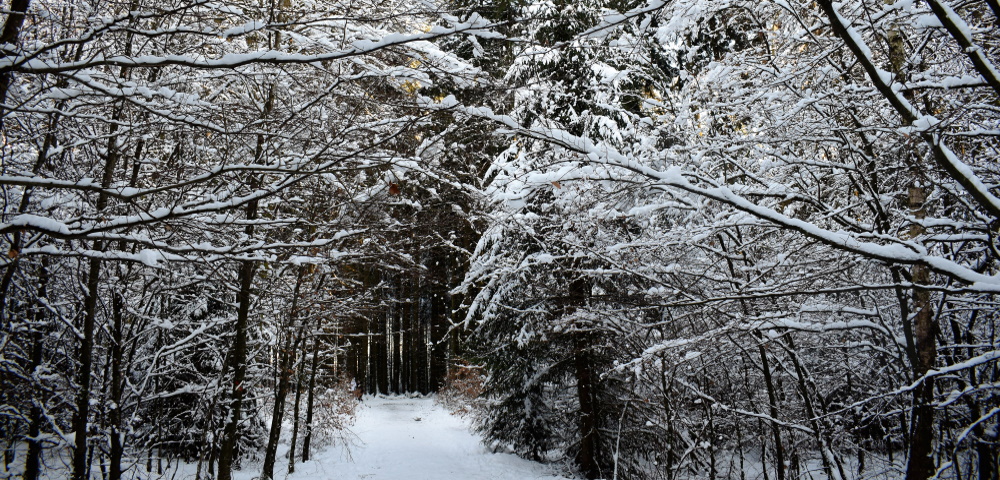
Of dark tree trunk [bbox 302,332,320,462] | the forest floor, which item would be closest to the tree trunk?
the forest floor

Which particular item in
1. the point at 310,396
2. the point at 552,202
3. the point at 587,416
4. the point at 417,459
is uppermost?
the point at 552,202

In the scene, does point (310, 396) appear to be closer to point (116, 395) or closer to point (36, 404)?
point (116, 395)

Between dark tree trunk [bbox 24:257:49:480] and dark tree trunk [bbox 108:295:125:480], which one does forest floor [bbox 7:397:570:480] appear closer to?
dark tree trunk [bbox 24:257:49:480]

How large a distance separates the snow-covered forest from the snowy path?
89cm

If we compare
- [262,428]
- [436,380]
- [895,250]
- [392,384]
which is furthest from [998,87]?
[392,384]

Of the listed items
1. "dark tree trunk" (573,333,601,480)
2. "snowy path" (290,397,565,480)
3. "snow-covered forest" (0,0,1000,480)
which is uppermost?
"snow-covered forest" (0,0,1000,480)

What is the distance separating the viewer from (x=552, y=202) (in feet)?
19.2

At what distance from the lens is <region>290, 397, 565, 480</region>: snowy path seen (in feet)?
30.6

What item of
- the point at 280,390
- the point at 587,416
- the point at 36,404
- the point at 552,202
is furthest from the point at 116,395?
the point at 587,416

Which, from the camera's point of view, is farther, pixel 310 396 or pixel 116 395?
pixel 310 396

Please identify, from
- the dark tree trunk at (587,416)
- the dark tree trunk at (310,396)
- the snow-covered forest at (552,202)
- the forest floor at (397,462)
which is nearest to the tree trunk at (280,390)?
the snow-covered forest at (552,202)

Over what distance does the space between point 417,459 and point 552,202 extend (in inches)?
306

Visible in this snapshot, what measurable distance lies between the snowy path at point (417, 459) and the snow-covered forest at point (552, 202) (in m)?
0.89

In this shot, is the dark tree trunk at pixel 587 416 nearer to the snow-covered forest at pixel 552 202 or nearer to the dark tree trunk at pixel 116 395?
the snow-covered forest at pixel 552 202
